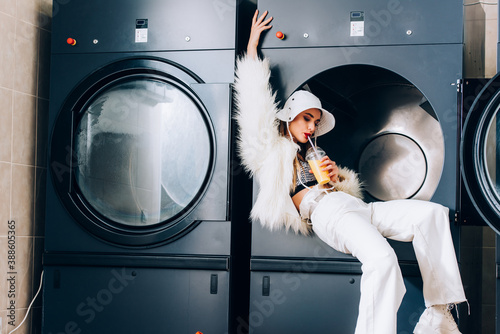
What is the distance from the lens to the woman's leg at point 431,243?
225 centimetres

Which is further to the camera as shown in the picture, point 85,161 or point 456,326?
point 85,161

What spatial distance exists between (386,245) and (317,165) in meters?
0.46

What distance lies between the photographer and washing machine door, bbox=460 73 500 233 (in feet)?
7.57

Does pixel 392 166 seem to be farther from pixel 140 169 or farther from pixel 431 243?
pixel 140 169

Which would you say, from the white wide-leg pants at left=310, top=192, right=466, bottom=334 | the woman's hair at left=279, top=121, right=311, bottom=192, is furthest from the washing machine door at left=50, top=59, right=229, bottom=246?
the white wide-leg pants at left=310, top=192, right=466, bottom=334

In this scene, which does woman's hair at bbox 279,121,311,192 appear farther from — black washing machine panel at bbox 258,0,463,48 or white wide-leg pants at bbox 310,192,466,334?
black washing machine panel at bbox 258,0,463,48

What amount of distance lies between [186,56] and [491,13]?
1824 millimetres

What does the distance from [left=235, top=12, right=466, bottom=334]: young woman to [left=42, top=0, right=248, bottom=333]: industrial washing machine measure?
129mm

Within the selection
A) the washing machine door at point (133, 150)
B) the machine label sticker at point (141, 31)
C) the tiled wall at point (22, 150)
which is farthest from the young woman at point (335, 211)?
the tiled wall at point (22, 150)

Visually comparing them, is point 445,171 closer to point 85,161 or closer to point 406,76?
point 406,76

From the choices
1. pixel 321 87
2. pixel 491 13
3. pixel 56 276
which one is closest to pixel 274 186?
pixel 321 87

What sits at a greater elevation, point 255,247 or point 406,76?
point 406,76

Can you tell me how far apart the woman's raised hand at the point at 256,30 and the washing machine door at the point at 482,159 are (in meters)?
0.93

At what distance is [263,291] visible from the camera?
2.49 meters
